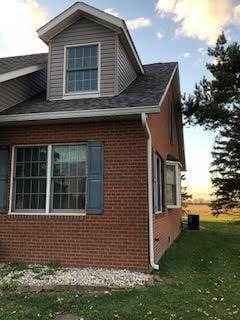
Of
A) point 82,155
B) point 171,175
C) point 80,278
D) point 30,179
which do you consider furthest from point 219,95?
point 80,278

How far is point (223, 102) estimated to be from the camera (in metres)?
16.0

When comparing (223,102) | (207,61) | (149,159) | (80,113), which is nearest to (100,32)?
(80,113)

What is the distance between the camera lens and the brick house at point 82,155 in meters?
8.17

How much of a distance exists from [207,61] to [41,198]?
11922 millimetres

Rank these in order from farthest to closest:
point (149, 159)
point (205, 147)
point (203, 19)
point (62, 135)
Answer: point (205, 147) → point (203, 19) → point (62, 135) → point (149, 159)

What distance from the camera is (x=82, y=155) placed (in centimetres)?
878

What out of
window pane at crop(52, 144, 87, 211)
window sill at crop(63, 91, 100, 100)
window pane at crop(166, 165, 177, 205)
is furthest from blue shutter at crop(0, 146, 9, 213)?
window pane at crop(166, 165, 177, 205)

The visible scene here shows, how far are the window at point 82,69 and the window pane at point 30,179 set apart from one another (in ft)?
6.37

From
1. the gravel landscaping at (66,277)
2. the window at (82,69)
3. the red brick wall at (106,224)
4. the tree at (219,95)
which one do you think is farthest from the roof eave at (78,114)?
the tree at (219,95)

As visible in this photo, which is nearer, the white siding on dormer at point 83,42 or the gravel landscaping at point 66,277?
the gravel landscaping at point 66,277

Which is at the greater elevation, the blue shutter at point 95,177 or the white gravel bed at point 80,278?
the blue shutter at point 95,177

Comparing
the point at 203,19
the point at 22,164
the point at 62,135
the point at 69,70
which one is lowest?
the point at 22,164

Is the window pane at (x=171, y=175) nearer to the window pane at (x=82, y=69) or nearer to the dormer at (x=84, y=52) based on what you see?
the dormer at (x=84, y=52)

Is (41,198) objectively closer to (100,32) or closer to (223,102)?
(100,32)
